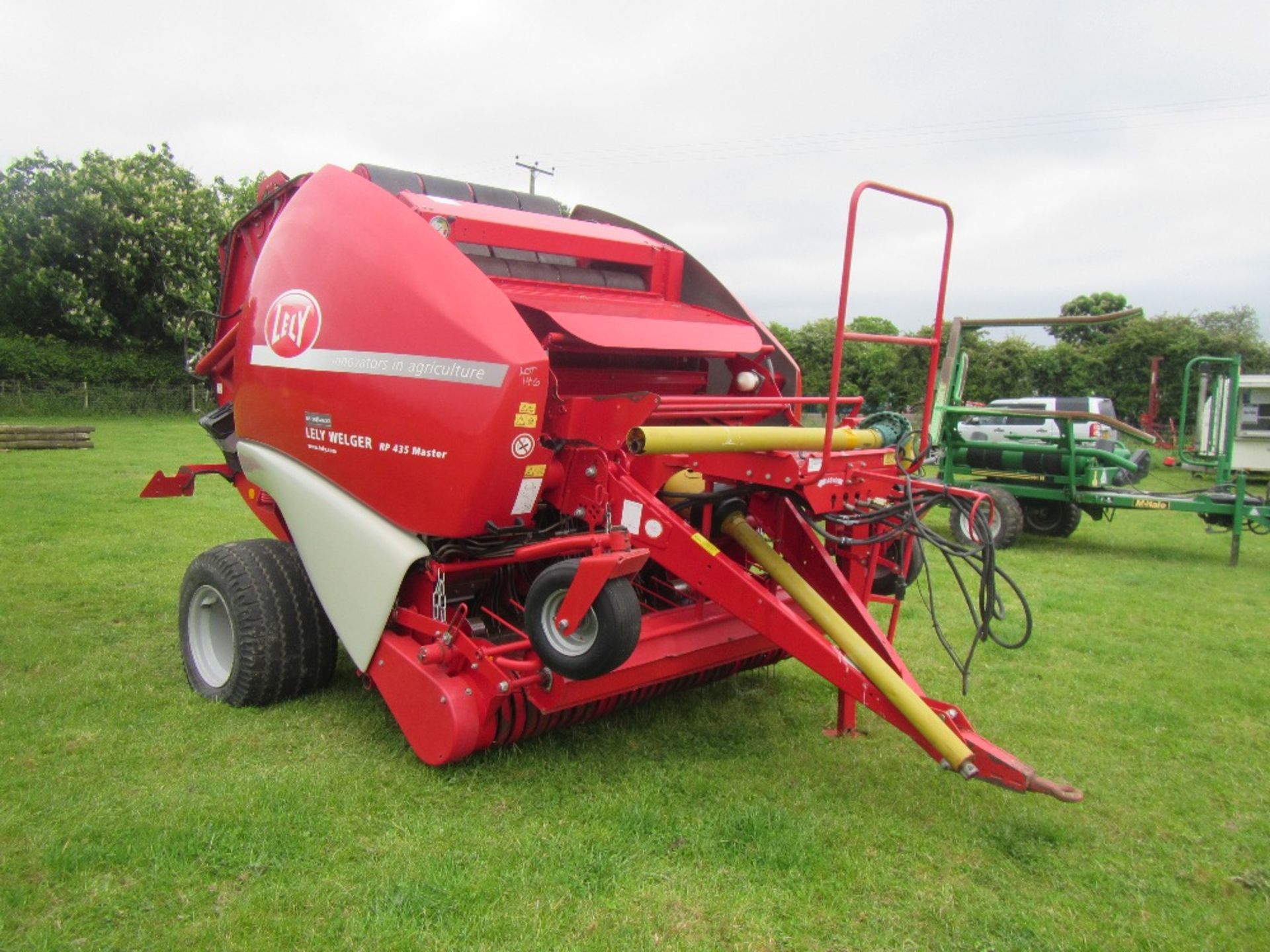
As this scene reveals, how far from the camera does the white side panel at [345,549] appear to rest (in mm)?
3645

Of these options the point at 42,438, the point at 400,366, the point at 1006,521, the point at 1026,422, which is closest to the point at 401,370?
the point at 400,366

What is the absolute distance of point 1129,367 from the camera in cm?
2866

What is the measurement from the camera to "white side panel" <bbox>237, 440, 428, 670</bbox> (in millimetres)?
3645

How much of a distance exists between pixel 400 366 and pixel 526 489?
0.64 metres

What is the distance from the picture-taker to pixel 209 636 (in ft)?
14.9

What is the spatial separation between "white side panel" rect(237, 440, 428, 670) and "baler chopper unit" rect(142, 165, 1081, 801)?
1cm

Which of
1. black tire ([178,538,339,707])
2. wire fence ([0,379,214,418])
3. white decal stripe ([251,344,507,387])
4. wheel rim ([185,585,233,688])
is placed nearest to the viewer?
white decal stripe ([251,344,507,387])

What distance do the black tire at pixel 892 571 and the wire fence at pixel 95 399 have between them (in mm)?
21245

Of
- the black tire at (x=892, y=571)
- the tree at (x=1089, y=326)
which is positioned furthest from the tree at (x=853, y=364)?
the black tire at (x=892, y=571)

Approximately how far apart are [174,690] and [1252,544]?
10.8 m

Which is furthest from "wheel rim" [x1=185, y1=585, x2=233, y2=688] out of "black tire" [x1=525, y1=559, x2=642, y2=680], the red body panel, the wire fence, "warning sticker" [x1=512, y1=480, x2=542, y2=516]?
the wire fence

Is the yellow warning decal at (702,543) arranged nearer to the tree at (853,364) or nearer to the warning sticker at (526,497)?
the warning sticker at (526,497)

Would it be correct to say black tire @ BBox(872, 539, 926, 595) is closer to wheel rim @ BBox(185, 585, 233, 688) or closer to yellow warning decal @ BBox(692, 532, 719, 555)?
yellow warning decal @ BBox(692, 532, 719, 555)

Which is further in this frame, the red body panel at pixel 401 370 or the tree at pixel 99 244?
the tree at pixel 99 244
